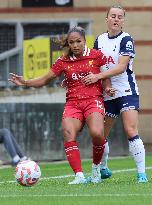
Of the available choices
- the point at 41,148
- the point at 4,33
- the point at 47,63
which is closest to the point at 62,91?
the point at 47,63

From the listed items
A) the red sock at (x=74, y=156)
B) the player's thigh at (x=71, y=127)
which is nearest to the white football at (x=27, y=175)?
the red sock at (x=74, y=156)

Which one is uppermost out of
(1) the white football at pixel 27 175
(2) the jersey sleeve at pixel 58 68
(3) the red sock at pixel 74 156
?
(2) the jersey sleeve at pixel 58 68

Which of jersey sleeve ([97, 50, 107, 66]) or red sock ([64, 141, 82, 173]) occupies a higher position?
jersey sleeve ([97, 50, 107, 66])

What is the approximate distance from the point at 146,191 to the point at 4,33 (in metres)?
19.2

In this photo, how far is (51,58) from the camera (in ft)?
89.0

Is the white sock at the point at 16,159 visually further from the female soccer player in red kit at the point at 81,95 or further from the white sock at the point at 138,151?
the white sock at the point at 138,151

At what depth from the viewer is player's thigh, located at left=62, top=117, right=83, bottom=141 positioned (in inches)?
566

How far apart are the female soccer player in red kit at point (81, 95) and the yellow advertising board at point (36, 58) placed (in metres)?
12.3

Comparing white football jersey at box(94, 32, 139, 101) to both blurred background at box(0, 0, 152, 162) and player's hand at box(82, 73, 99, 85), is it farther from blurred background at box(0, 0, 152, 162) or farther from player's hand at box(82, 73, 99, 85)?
blurred background at box(0, 0, 152, 162)

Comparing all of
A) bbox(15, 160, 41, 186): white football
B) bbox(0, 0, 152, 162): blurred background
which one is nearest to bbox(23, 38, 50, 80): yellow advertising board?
bbox(0, 0, 152, 162): blurred background

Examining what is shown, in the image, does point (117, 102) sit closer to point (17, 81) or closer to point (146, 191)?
point (17, 81)

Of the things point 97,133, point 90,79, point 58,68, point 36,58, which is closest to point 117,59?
point 90,79

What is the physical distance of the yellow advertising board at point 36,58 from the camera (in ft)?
89.2

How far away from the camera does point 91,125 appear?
14414 mm
